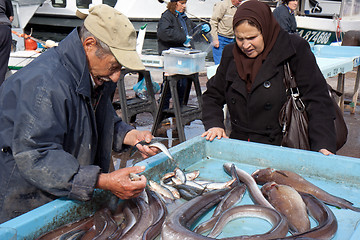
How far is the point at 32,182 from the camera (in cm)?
220

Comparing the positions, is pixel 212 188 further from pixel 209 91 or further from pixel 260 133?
pixel 209 91

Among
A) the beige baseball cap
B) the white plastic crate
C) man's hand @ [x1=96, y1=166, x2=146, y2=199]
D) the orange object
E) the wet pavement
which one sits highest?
the beige baseball cap

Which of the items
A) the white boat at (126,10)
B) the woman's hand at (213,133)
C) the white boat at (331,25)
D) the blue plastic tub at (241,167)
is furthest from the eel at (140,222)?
the white boat at (126,10)

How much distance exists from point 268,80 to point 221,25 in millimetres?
7012

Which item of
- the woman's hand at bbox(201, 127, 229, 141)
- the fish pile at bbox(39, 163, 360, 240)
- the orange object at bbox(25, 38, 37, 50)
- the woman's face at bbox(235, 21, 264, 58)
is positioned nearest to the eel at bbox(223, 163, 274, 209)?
the fish pile at bbox(39, 163, 360, 240)

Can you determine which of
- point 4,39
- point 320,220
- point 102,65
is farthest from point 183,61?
point 320,220

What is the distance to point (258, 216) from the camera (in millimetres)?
2416

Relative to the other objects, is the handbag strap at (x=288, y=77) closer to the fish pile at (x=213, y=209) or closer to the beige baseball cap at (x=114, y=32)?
the fish pile at (x=213, y=209)

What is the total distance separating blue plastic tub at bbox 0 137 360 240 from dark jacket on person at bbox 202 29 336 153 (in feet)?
1.23

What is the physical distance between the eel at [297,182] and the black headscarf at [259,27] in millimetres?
859

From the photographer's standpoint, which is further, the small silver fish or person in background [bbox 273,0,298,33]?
person in background [bbox 273,0,298,33]

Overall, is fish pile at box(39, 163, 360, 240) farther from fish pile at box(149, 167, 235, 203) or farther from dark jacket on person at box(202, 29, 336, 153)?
dark jacket on person at box(202, 29, 336, 153)

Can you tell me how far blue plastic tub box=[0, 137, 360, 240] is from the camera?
2.15 metres

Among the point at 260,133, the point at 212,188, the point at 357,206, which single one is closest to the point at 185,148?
the point at 212,188
